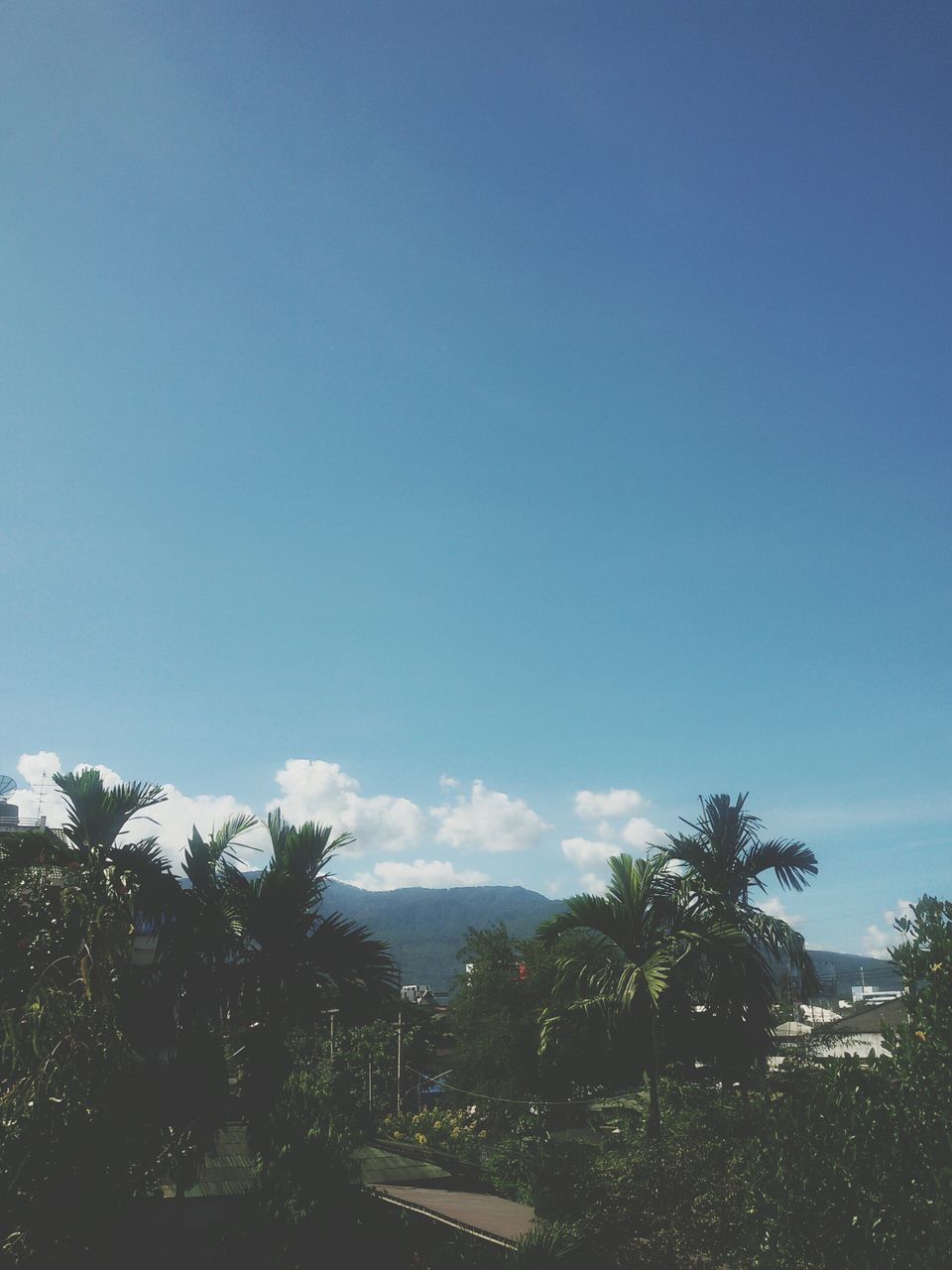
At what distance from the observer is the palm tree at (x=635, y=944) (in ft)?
41.7

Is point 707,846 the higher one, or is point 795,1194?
point 707,846

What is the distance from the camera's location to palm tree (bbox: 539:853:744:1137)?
1272cm

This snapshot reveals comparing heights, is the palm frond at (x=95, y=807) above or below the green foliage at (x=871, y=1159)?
above

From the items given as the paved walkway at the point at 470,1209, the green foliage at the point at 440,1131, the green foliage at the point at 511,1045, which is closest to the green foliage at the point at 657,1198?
the paved walkway at the point at 470,1209

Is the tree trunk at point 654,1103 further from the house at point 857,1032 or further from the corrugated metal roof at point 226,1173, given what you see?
the house at point 857,1032

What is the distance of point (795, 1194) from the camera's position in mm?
5832

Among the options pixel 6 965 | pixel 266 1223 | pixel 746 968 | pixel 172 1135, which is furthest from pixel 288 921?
pixel 746 968

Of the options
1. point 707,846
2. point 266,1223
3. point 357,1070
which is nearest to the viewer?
point 266,1223

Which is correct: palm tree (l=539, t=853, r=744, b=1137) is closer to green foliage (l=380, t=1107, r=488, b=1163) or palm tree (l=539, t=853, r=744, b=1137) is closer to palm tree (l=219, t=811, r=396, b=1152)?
palm tree (l=219, t=811, r=396, b=1152)

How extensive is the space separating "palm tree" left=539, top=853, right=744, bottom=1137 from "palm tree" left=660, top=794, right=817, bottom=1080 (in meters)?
0.37

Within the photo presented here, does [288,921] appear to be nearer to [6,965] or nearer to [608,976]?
[608,976]

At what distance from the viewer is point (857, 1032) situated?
23625 millimetres

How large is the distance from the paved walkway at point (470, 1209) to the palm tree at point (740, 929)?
14.1 ft

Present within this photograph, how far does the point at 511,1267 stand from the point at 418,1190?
6632 mm
